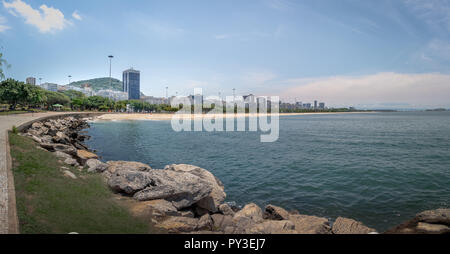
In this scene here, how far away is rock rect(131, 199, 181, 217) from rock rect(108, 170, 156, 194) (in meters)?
1.15

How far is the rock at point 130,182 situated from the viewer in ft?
35.5

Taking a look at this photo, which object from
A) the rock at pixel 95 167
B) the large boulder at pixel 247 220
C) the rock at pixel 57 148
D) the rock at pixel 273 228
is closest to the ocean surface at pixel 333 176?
the large boulder at pixel 247 220

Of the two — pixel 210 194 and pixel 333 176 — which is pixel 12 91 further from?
pixel 333 176

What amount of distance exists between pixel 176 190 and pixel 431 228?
962 centimetres

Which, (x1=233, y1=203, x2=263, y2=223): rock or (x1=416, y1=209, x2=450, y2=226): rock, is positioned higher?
(x1=416, y1=209, x2=450, y2=226): rock

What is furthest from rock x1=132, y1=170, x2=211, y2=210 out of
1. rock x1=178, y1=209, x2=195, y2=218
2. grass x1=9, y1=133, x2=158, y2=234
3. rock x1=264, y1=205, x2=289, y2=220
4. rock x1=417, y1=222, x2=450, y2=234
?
rock x1=417, y1=222, x2=450, y2=234

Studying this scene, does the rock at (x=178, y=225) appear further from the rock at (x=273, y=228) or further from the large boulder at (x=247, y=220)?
the rock at (x=273, y=228)

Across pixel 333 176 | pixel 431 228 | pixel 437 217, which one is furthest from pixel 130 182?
pixel 333 176

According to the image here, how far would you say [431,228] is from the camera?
26.0 ft

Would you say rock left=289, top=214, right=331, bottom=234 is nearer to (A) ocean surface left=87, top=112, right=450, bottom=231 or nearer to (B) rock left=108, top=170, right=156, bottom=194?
(A) ocean surface left=87, top=112, right=450, bottom=231

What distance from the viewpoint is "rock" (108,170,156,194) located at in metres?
10.8

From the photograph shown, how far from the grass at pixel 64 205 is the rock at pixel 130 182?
0.45 metres
